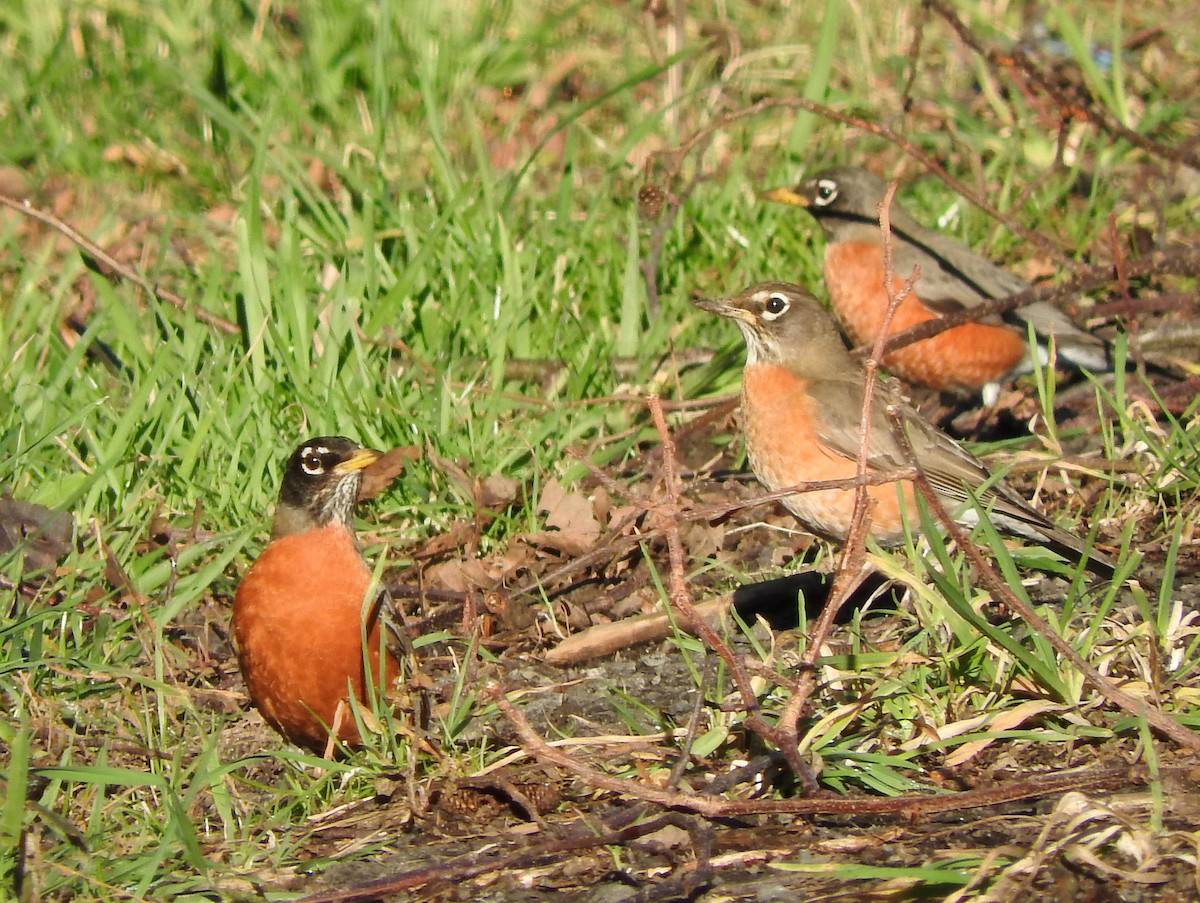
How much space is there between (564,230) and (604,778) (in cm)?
356

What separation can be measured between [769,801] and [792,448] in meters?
1.98

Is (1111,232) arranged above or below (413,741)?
above

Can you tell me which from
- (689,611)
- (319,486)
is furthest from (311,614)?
(689,611)

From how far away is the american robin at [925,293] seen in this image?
6188mm

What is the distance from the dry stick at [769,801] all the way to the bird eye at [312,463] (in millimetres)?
1461

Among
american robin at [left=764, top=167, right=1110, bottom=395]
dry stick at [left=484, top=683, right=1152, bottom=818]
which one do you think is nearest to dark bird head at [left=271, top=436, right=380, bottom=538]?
dry stick at [left=484, top=683, right=1152, bottom=818]

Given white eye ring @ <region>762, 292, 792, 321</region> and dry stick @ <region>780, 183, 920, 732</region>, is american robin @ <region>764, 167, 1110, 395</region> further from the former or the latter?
dry stick @ <region>780, 183, 920, 732</region>

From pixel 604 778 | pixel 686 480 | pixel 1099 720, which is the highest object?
pixel 604 778

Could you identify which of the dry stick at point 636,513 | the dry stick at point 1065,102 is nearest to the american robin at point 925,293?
the dry stick at point 1065,102

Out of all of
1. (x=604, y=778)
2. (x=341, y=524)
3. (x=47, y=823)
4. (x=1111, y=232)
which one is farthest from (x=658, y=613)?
(x=1111, y=232)

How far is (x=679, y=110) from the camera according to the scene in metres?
7.35

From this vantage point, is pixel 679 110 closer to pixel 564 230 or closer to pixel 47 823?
pixel 564 230

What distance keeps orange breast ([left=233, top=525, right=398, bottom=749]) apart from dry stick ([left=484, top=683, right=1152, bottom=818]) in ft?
2.91

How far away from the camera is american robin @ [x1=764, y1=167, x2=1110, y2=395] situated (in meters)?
6.19
